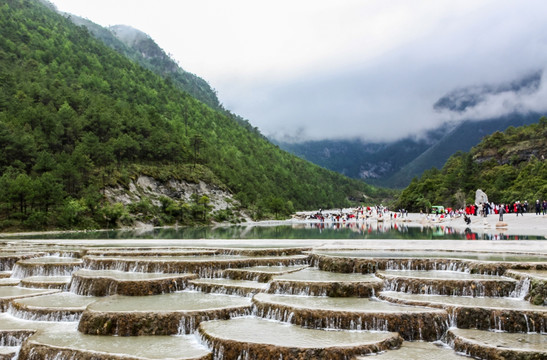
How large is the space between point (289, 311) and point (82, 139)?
94997mm

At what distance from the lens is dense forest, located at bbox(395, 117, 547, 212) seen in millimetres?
114125

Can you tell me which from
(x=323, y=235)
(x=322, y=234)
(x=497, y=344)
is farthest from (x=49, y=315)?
(x=322, y=234)

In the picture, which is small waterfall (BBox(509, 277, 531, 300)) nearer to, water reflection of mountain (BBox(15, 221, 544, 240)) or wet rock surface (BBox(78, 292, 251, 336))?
wet rock surface (BBox(78, 292, 251, 336))

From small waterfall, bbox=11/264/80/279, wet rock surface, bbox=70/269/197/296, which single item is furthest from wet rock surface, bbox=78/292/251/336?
small waterfall, bbox=11/264/80/279

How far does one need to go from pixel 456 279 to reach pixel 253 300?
7884 millimetres

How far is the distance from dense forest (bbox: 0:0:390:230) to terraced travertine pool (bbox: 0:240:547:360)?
53.6 meters

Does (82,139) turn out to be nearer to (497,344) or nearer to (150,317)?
(150,317)

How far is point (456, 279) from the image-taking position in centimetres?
1762

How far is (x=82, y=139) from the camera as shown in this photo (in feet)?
326

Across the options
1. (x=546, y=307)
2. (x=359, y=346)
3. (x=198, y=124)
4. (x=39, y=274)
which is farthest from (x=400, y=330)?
(x=198, y=124)

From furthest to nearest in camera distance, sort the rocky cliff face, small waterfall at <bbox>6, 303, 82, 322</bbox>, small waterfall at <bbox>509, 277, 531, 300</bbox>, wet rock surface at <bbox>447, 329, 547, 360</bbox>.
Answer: the rocky cliff face → small waterfall at <bbox>6, 303, 82, 322</bbox> → small waterfall at <bbox>509, 277, 531, 300</bbox> → wet rock surface at <bbox>447, 329, 547, 360</bbox>

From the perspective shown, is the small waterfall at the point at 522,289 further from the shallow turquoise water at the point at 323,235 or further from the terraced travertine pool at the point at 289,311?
the shallow turquoise water at the point at 323,235

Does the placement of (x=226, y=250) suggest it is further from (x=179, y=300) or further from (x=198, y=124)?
(x=198, y=124)

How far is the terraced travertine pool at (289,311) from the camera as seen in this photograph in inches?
507
